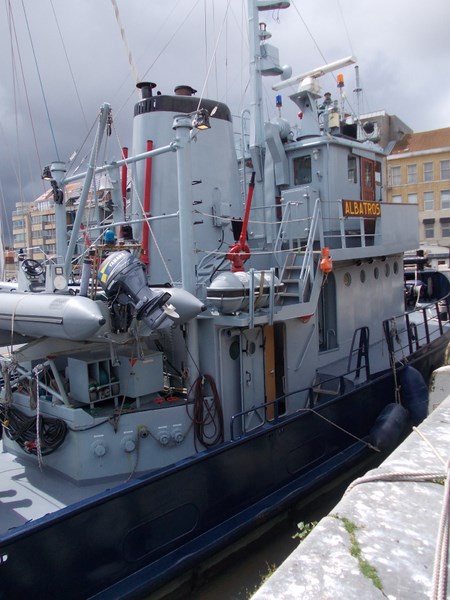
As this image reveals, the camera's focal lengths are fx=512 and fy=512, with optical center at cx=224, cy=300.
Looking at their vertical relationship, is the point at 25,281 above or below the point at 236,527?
above

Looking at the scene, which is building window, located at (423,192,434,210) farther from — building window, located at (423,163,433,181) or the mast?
the mast

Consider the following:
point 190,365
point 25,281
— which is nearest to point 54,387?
point 25,281

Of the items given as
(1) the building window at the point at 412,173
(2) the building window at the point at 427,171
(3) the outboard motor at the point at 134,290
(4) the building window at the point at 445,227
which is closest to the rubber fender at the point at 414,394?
(3) the outboard motor at the point at 134,290

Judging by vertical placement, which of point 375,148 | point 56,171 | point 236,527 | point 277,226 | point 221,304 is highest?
point 375,148

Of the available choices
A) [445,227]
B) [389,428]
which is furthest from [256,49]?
[445,227]

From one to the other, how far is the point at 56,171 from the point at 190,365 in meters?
3.77

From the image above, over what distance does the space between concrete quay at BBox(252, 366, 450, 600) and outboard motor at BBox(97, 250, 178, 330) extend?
2.73m

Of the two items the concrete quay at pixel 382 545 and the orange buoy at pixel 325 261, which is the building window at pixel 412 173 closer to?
the orange buoy at pixel 325 261

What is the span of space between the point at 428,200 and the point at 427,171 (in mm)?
2935

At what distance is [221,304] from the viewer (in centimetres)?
589

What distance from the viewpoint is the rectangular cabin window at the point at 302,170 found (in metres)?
9.29

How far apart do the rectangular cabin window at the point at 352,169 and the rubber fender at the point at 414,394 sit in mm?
3682

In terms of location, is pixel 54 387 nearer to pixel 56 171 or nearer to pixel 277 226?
pixel 56 171

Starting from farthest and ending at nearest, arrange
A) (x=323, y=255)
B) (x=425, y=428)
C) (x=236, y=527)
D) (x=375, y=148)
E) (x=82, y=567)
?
(x=375, y=148) → (x=323, y=255) → (x=236, y=527) → (x=82, y=567) → (x=425, y=428)
